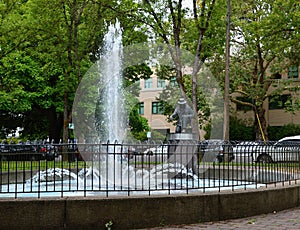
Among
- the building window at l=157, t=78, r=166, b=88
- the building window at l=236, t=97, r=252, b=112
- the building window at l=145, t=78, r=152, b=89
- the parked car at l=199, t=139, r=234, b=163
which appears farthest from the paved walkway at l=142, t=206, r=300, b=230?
the building window at l=145, t=78, r=152, b=89

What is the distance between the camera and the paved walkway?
8.52 m

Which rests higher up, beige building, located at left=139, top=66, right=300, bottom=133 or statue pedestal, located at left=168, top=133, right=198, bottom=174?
beige building, located at left=139, top=66, right=300, bottom=133

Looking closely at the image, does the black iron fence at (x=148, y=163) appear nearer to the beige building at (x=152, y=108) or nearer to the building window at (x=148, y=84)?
the building window at (x=148, y=84)

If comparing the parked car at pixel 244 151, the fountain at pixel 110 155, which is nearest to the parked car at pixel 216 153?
the parked car at pixel 244 151

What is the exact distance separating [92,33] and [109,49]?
19.7 ft

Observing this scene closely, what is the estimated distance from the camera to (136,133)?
163 ft

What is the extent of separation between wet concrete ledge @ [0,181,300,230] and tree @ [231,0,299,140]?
731 inches

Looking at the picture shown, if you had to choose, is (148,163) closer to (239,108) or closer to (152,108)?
(239,108)

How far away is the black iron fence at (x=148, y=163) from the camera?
9.58 metres

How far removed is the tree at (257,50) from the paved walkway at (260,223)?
1803cm

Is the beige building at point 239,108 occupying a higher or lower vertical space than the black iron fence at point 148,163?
higher

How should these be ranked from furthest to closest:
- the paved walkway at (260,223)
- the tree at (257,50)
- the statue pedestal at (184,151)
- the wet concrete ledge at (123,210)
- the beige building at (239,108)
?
the beige building at (239,108), the tree at (257,50), the statue pedestal at (184,151), the paved walkway at (260,223), the wet concrete ledge at (123,210)

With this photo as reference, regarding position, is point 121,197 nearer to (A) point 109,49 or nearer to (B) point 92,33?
(A) point 109,49

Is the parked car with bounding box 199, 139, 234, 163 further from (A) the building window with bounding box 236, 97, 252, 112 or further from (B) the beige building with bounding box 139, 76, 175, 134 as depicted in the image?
(B) the beige building with bounding box 139, 76, 175, 134
